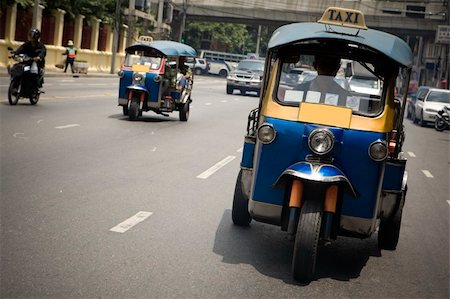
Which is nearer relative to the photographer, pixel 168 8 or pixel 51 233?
pixel 51 233

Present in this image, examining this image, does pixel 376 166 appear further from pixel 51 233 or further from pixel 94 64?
pixel 94 64

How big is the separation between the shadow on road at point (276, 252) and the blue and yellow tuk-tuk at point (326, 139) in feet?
1.05

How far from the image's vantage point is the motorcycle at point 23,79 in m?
18.9

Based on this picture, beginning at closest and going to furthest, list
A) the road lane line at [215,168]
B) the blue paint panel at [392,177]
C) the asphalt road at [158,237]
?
the asphalt road at [158,237] → the blue paint panel at [392,177] → the road lane line at [215,168]

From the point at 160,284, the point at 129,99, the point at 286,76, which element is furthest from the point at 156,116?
the point at 160,284

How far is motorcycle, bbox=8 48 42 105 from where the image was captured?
62.1ft

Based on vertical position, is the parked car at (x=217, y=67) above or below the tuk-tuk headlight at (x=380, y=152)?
below

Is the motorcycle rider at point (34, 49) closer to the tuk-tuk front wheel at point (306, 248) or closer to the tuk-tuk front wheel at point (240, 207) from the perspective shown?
the tuk-tuk front wheel at point (240, 207)

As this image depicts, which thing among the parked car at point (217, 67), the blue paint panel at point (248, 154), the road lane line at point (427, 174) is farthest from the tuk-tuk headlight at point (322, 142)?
the parked car at point (217, 67)

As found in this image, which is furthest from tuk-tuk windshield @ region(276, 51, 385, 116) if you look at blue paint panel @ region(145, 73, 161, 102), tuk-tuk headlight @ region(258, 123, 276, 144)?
blue paint panel @ region(145, 73, 161, 102)

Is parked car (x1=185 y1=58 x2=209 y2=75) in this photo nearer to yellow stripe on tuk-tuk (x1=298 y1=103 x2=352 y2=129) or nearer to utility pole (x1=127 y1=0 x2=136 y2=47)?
utility pole (x1=127 y1=0 x2=136 y2=47)

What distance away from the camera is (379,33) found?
7.21 m

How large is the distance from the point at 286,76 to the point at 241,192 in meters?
1.38

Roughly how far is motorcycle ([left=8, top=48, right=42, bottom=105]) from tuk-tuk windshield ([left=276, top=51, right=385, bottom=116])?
1284 centimetres
